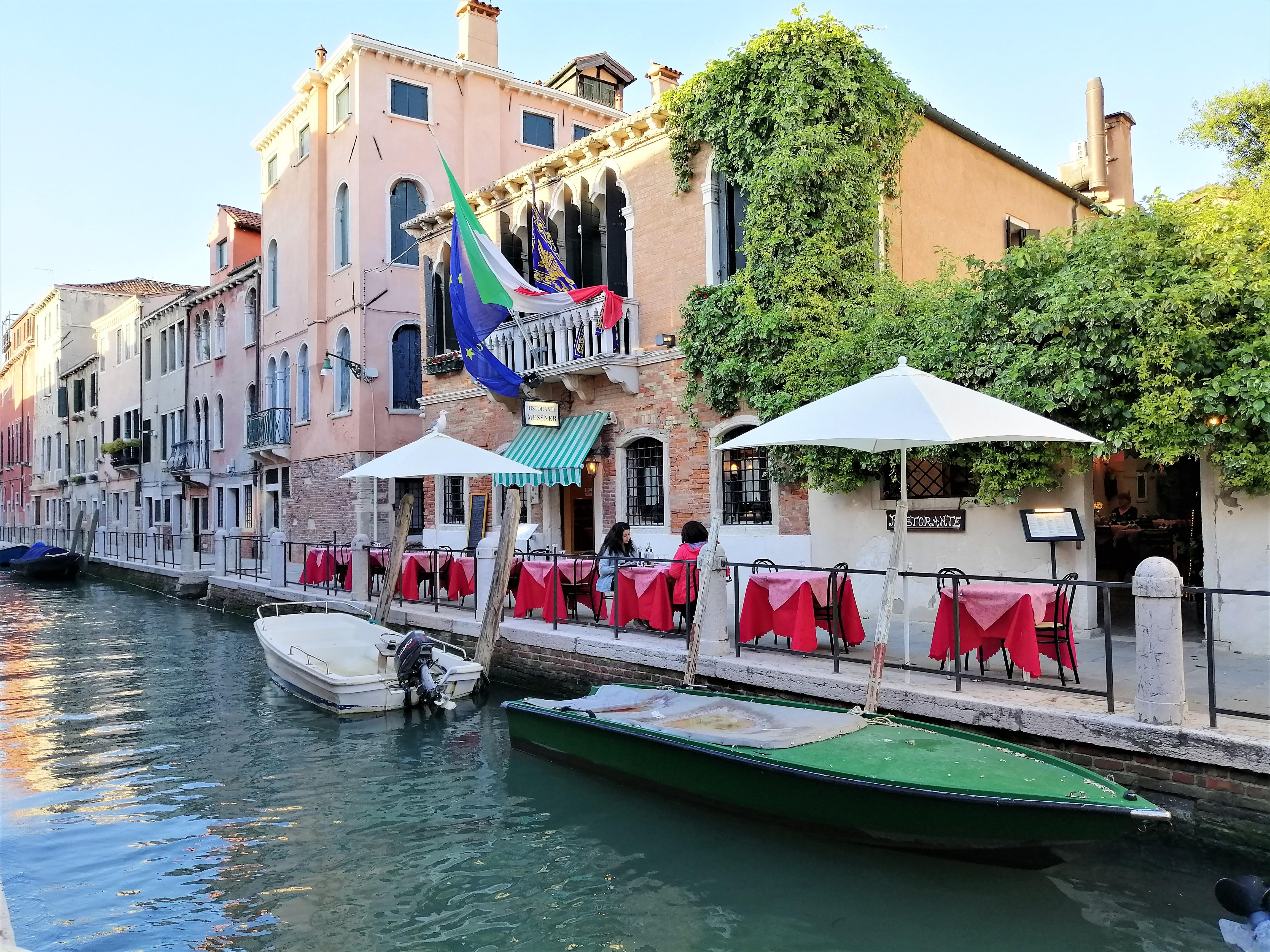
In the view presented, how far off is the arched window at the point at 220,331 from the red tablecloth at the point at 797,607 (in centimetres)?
2390

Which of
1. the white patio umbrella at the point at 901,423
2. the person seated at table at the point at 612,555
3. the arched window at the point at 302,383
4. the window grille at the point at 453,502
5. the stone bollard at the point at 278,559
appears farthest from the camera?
the arched window at the point at 302,383

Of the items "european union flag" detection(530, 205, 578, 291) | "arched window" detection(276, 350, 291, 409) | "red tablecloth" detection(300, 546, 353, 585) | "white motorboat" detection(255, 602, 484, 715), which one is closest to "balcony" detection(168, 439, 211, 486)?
"arched window" detection(276, 350, 291, 409)

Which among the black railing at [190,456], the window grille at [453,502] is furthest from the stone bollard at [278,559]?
the black railing at [190,456]

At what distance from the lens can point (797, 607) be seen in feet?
26.1

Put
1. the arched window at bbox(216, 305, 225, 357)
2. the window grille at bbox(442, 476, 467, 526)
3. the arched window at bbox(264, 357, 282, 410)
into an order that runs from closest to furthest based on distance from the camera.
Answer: the window grille at bbox(442, 476, 467, 526)
the arched window at bbox(264, 357, 282, 410)
the arched window at bbox(216, 305, 225, 357)

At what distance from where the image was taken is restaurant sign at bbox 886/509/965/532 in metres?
9.77

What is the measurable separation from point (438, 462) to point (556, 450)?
3.11m

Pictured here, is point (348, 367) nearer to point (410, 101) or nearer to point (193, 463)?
point (410, 101)

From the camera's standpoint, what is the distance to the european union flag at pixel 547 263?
13359 mm

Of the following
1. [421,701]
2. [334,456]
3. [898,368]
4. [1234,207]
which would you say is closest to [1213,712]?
[898,368]

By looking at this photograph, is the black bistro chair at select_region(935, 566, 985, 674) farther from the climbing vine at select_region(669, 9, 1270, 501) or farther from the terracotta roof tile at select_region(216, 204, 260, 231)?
Result: the terracotta roof tile at select_region(216, 204, 260, 231)

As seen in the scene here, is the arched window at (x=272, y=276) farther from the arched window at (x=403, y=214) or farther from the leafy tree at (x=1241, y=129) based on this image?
the leafy tree at (x=1241, y=129)

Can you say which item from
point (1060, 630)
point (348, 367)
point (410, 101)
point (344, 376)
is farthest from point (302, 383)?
point (1060, 630)

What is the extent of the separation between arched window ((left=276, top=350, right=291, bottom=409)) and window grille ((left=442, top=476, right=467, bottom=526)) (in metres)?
8.27
